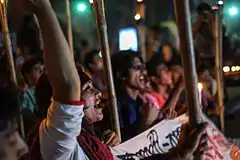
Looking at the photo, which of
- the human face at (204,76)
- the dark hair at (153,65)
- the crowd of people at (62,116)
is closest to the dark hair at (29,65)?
the crowd of people at (62,116)

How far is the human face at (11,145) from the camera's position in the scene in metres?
1.52

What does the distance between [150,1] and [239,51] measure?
12.4ft

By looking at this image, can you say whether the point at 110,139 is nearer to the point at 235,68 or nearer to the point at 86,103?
the point at 86,103

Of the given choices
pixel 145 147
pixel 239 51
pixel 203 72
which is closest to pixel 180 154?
pixel 145 147

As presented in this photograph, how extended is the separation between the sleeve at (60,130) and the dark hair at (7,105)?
12cm

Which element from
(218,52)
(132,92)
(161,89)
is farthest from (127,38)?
(132,92)

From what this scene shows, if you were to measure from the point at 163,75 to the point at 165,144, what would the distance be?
216cm

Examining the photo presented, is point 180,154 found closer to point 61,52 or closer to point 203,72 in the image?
point 61,52

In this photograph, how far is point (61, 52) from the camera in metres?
1.59

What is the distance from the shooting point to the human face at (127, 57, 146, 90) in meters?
3.97

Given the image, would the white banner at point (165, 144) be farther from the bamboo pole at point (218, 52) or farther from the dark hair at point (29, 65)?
the dark hair at point (29, 65)

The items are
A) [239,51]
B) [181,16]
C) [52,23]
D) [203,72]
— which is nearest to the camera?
[52,23]

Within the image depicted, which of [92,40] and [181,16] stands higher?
[181,16]

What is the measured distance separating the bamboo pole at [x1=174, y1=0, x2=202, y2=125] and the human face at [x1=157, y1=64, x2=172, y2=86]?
340 cm
